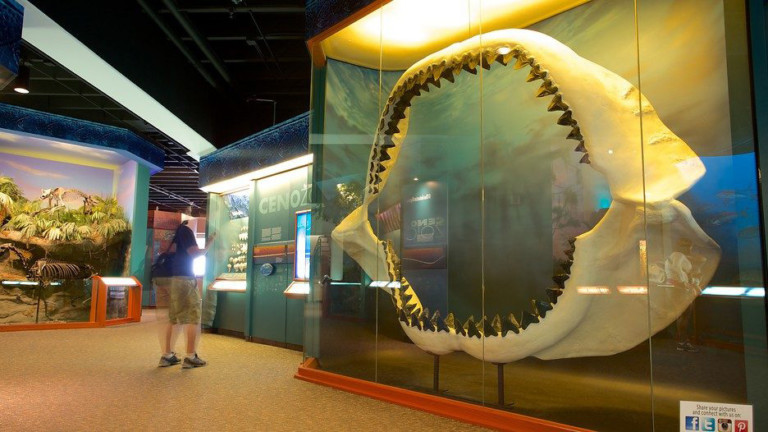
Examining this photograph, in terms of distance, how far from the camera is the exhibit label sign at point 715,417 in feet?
6.34

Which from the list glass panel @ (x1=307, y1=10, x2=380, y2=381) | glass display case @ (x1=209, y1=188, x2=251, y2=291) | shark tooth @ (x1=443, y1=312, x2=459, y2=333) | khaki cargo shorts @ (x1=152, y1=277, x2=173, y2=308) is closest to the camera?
shark tooth @ (x1=443, y1=312, x2=459, y2=333)

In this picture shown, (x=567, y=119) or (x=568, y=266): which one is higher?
(x=567, y=119)

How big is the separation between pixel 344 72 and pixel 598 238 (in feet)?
9.52

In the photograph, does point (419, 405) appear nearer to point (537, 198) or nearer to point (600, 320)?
point (600, 320)

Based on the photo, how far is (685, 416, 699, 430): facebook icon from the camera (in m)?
1.99

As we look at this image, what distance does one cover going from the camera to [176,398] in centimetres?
353

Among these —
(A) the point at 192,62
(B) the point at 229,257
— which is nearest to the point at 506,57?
(A) the point at 192,62

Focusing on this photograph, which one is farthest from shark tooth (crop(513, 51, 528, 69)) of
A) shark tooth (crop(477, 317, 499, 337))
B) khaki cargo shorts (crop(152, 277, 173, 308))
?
khaki cargo shorts (crop(152, 277, 173, 308))

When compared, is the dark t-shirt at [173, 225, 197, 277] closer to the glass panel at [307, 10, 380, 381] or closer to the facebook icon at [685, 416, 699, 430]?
the glass panel at [307, 10, 380, 381]

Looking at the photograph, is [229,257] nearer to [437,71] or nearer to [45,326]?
[45,326]

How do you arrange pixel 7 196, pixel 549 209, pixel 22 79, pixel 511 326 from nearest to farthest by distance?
pixel 511 326 → pixel 549 209 → pixel 22 79 → pixel 7 196

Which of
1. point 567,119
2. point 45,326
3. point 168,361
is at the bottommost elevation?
point 45,326

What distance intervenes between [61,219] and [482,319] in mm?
10054

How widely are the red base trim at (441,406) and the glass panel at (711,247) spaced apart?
0.57m
